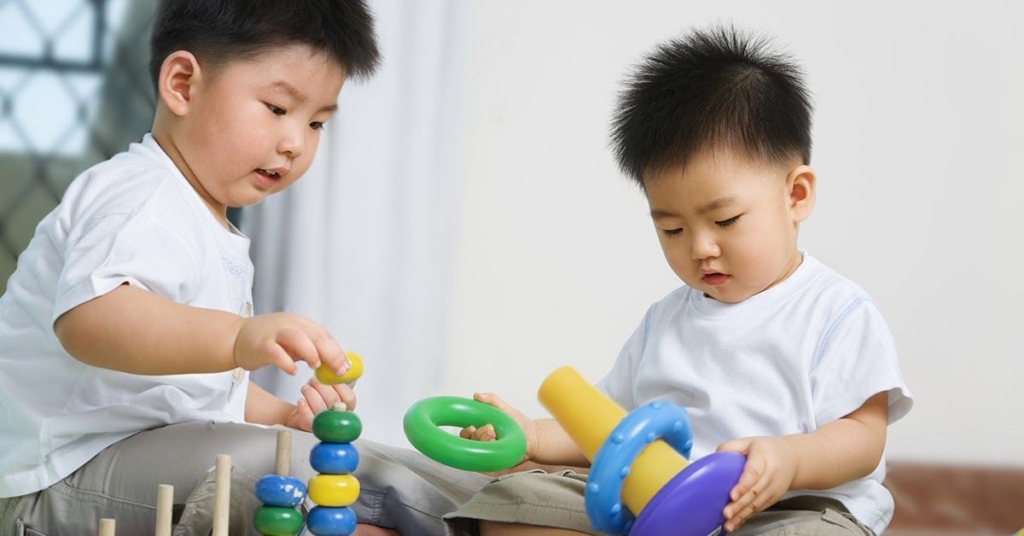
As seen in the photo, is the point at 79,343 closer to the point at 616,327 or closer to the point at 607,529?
the point at 607,529

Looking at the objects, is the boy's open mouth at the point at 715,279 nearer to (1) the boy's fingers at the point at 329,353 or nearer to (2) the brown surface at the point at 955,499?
(1) the boy's fingers at the point at 329,353

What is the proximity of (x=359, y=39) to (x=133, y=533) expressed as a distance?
55 centimetres

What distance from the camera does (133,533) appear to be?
3.31ft

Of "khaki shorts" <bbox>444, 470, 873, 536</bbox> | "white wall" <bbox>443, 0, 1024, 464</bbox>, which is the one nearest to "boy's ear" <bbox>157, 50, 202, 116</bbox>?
"khaki shorts" <bbox>444, 470, 873, 536</bbox>

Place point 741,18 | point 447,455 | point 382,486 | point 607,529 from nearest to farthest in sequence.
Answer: point 607,529, point 447,455, point 382,486, point 741,18

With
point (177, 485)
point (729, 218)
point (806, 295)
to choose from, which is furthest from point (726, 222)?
point (177, 485)

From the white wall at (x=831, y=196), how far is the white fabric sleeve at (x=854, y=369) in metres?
1.17

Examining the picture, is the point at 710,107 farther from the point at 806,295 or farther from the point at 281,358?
the point at 281,358

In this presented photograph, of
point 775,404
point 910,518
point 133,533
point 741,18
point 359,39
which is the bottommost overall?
point 910,518

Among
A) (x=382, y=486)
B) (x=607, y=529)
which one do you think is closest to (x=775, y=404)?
(x=607, y=529)

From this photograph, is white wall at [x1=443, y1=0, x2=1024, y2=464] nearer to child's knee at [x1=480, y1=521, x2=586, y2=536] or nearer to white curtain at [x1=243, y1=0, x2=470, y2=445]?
white curtain at [x1=243, y1=0, x2=470, y2=445]

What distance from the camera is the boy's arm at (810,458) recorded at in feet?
2.72

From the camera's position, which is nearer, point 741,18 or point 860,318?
point 860,318

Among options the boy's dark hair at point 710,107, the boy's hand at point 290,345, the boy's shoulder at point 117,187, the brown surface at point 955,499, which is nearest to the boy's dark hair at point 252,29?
the boy's shoulder at point 117,187
